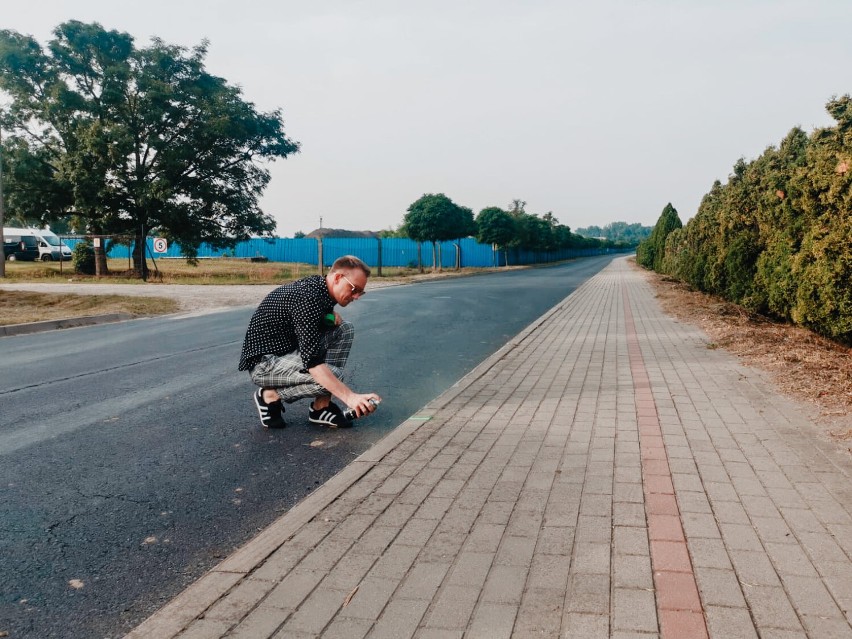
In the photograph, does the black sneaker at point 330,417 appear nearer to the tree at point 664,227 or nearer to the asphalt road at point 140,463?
the asphalt road at point 140,463

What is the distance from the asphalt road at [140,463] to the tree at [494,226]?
165 feet

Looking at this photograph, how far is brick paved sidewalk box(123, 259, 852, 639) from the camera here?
2369mm

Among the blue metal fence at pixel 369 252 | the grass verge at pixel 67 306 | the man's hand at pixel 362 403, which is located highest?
the blue metal fence at pixel 369 252

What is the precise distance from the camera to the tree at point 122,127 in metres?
29.6

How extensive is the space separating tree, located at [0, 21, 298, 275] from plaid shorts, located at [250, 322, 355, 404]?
2676cm

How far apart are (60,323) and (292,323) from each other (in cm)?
984

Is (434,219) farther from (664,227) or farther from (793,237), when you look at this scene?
(793,237)

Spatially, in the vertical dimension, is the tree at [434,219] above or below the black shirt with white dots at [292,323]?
above

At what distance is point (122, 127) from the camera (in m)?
29.3

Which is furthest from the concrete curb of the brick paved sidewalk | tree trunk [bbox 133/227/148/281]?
tree trunk [bbox 133/227/148/281]

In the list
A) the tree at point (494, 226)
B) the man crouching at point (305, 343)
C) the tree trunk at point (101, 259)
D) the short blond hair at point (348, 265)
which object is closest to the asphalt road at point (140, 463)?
the man crouching at point (305, 343)

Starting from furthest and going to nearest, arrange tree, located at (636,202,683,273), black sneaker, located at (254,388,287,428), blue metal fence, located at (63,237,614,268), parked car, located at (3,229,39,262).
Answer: blue metal fence, located at (63,237,614,268) < parked car, located at (3,229,39,262) < tree, located at (636,202,683,273) < black sneaker, located at (254,388,287,428)

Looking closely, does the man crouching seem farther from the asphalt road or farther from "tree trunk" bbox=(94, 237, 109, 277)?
"tree trunk" bbox=(94, 237, 109, 277)

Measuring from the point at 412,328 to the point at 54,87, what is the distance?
26250 mm
